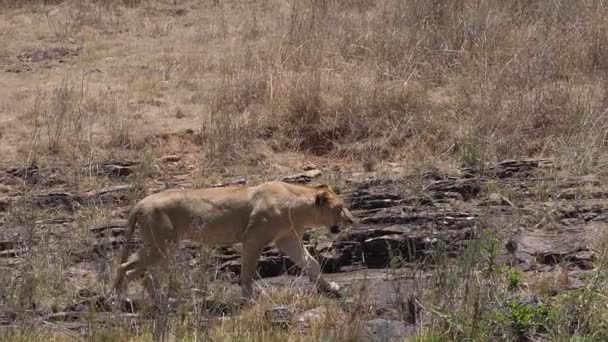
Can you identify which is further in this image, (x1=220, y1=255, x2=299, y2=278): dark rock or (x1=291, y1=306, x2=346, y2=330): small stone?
(x1=220, y1=255, x2=299, y2=278): dark rock

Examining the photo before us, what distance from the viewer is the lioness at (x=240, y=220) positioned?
8.62m

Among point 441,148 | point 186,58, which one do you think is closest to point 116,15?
point 186,58

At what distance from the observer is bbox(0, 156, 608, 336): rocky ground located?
7.60 m

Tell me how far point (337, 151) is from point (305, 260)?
398 cm

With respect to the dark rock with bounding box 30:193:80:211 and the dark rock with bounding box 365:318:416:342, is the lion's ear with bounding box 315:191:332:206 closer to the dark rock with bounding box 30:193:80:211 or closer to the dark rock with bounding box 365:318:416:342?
the dark rock with bounding box 365:318:416:342

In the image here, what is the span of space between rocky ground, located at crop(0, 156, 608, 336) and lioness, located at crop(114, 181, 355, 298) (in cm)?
19

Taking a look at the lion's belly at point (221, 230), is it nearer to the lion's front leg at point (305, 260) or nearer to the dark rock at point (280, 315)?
the lion's front leg at point (305, 260)

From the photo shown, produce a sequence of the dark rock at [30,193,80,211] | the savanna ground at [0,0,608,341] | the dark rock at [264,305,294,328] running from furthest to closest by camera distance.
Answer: the dark rock at [30,193,80,211] → the dark rock at [264,305,294,328] → the savanna ground at [0,0,608,341]

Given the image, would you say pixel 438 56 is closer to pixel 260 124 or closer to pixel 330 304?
pixel 260 124

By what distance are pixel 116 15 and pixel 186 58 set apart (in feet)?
13.1

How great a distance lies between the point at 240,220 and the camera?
8.90m

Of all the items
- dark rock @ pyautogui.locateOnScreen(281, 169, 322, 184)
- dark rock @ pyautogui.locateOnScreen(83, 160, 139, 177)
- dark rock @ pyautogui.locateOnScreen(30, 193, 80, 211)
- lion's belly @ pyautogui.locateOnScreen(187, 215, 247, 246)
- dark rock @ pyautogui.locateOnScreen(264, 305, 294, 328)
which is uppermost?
dark rock @ pyautogui.locateOnScreen(264, 305, 294, 328)

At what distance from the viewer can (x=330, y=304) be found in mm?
7445

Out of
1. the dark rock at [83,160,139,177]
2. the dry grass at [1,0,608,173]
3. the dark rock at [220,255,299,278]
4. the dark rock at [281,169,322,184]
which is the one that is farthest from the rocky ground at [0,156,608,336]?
the dry grass at [1,0,608,173]
